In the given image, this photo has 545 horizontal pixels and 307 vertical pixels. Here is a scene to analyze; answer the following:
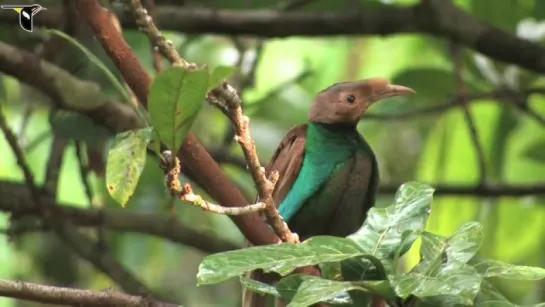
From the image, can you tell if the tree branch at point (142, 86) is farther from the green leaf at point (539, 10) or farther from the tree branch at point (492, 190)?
the green leaf at point (539, 10)

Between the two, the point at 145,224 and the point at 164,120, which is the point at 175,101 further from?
the point at 145,224

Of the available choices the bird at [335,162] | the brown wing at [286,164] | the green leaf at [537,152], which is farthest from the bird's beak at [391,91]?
the green leaf at [537,152]

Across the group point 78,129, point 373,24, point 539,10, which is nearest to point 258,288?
point 78,129

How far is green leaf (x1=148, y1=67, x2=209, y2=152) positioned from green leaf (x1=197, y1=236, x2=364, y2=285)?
5.1 inches

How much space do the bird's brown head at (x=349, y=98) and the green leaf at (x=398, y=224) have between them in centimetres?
49

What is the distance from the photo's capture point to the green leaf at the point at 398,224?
111cm

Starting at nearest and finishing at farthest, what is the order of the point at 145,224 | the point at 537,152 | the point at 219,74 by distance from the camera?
the point at 219,74 → the point at 145,224 → the point at 537,152

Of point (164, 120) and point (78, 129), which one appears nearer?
point (164, 120)

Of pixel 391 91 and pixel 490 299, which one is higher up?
pixel 391 91

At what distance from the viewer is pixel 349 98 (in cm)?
167

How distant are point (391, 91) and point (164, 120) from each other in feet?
2.32

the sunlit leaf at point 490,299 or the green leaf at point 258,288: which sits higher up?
the sunlit leaf at point 490,299

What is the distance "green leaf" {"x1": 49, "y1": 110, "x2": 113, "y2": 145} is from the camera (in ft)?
6.33

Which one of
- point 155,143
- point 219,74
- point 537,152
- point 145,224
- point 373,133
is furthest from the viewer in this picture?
point 373,133
